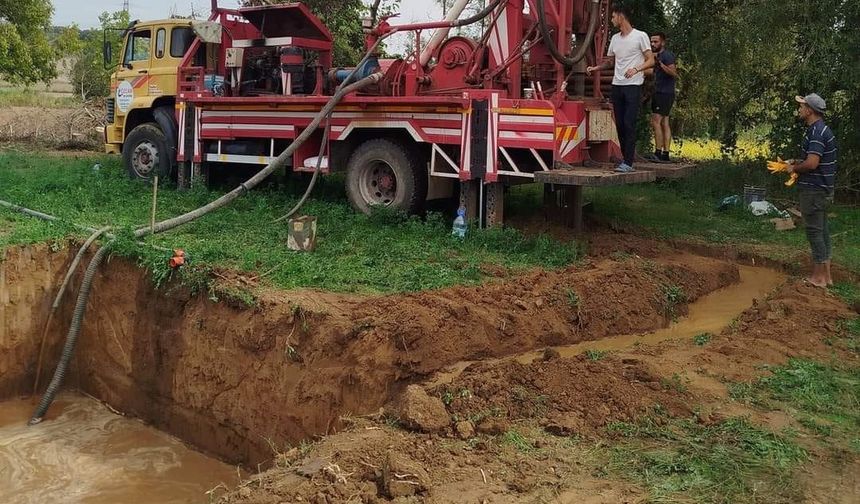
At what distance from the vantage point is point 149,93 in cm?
1321

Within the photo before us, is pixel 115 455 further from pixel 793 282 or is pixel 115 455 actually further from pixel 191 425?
pixel 793 282

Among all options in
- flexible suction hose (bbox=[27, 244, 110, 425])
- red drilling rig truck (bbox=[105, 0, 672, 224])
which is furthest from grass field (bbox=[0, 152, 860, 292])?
red drilling rig truck (bbox=[105, 0, 672, 224])

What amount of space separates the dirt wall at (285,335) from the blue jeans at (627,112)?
142 cm

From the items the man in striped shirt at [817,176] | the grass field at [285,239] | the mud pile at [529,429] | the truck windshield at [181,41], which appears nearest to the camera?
the mud pile at [529,429]

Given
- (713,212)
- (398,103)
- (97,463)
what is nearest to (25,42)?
(398,103)

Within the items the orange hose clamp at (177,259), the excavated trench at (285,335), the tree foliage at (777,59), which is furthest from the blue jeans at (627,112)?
the orange hose clamp at (177,259)

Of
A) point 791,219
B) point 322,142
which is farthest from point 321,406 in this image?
point 791,219

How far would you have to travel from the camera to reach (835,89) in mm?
11969

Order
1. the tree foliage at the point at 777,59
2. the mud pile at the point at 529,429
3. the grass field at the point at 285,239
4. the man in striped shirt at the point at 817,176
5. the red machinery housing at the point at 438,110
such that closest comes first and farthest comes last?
the mud pile at the point at 529,429, the grass field at the point at 285,239, the man in striped shirt at the point at 817,176, the red machinery housing at the point at 438,110, the tree foliage at the point at 777,59

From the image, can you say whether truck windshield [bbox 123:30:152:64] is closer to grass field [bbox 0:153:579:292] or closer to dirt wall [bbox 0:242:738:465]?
grass field [bbox 0:153:579:292]

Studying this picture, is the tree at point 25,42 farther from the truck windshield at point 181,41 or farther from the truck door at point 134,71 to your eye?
the truck windshield at point 181,41

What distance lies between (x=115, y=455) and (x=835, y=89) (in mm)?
11156

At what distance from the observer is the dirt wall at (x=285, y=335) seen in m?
6.50

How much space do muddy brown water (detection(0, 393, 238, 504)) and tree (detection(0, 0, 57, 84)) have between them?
16986mm
